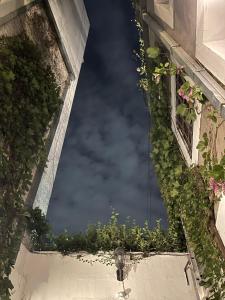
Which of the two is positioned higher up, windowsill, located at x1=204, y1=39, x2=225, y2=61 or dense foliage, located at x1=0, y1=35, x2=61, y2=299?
dense foliage, located at x1=0, y1=35, x2=61, y2=299

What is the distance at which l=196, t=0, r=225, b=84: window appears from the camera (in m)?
4.84

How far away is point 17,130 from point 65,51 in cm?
556

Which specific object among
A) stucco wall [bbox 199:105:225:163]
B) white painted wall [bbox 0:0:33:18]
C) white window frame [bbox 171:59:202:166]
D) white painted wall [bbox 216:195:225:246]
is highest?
white painted wall [bbox 0:0:33:18]

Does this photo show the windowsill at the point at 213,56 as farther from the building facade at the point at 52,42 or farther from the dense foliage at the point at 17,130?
the building facade at the point at 52,42

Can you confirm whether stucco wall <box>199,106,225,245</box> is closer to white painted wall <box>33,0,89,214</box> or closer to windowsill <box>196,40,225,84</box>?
windowsill <box>196,40,225,84</box>

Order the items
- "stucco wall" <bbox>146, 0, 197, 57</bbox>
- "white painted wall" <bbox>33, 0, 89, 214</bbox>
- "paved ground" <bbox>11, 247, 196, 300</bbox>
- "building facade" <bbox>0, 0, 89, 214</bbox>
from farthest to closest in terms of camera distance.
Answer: "white painted wall" <bbox>33, 0, 89, 214</bbox>, "building facade" <bbox>0, 0, 89, 214</bbox>, "paved ground" <bbox>11, 247, 196, 300</bbox>, "stucco wall" <bbox>146, 0, 197, 57</bbox>

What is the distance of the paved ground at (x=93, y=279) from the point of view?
8570 millimetres

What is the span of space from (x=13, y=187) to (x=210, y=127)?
4.43 m

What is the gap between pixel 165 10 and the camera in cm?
727

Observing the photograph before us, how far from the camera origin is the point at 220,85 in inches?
179

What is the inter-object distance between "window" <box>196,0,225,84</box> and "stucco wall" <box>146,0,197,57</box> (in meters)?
0.27

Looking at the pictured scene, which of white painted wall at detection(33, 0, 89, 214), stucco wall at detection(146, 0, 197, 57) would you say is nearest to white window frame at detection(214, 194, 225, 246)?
stucco wall at detection(146, 0, 197, 57)

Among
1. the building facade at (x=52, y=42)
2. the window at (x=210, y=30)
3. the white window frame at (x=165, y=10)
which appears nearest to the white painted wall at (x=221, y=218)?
the window at (x=210, y=30)

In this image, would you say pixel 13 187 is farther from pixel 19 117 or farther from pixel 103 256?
pixel 103 256
